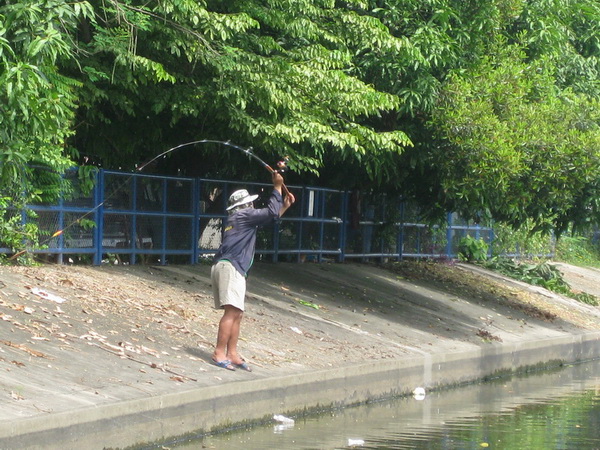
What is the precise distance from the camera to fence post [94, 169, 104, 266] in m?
14.4

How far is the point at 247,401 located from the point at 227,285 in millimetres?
1145

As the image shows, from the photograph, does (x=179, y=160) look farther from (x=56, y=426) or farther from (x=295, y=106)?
(x=56, y=426)

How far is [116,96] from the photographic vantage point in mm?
14258

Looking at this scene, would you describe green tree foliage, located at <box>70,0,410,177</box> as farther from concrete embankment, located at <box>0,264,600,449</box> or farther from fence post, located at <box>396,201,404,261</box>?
fence post, located at <box>396,201,404,261</box>

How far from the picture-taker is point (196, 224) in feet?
53.9

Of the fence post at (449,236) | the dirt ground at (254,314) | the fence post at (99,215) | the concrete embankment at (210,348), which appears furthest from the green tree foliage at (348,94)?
the fence post at (449,236)

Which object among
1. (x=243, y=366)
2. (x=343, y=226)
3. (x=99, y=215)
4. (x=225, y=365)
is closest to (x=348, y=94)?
(x=99, y=215)

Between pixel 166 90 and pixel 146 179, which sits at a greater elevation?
pixel 166 90

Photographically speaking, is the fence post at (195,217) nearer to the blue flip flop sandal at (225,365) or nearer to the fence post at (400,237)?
the blue flip flop sandal at (225,365)

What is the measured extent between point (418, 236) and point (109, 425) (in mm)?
16424

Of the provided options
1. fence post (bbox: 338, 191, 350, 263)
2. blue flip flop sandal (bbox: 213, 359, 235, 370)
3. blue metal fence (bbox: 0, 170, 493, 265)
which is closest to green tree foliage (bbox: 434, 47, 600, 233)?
blue metal fence (bbox: 0, 170, 493, 265)

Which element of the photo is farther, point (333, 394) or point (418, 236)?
point (418, 236)

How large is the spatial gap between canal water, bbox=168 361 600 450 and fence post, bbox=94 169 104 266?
4868 millimetres

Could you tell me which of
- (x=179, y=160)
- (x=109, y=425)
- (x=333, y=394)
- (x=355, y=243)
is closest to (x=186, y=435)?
(x=109, y=425)
